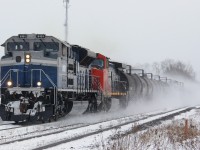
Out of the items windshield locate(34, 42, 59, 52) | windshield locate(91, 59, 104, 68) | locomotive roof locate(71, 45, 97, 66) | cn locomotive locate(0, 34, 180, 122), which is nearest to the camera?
cn locomotive locate(0, 34, 180, 122)

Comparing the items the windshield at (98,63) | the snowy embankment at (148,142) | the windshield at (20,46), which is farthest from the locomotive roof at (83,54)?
the snowy embankment at (148,142)

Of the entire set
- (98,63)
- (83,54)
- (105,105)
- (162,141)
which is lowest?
(162,141)

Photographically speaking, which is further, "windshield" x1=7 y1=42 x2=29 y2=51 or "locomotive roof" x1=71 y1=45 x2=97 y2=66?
"locomotive roof" x1=71 y1=45 x2=97 y2=66

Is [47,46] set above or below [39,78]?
above

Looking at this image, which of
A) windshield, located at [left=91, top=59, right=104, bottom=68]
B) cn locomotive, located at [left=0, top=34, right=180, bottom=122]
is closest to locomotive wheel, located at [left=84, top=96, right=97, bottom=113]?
cn locomotive, located at [left=0, top=34, right=180, bottom=122]

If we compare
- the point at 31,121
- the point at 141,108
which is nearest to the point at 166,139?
the point at 31,121

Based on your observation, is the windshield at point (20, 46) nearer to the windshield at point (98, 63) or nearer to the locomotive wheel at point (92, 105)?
the locomotive wheel at point (92, 105)

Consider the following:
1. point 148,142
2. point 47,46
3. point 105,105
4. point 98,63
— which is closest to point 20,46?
point 47,46

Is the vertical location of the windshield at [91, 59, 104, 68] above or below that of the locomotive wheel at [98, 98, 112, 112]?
above

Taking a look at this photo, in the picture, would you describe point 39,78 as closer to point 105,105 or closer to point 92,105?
point 92,105

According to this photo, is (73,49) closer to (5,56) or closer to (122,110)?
(5,56)

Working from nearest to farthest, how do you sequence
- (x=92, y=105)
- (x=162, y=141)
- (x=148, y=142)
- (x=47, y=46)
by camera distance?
(x=148, y=142), (x=162, y=141), (x=47, y=46), (x=92, y=105)

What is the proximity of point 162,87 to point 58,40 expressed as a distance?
25.6 m

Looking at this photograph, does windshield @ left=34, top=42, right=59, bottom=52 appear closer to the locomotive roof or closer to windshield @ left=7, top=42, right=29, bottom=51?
windshield @ left=7, top=42, right=29, bottom=51
